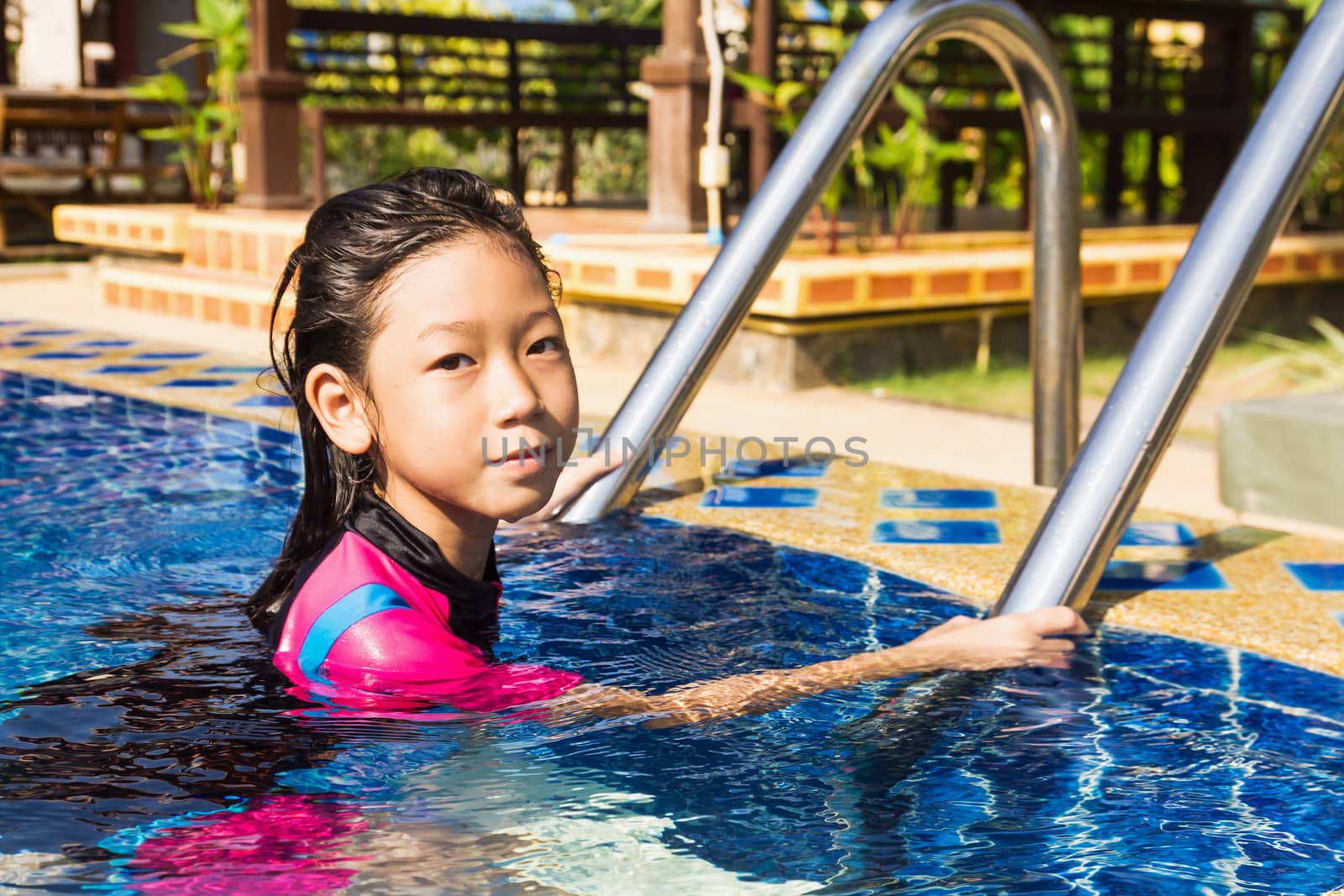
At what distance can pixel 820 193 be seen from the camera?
116 inches

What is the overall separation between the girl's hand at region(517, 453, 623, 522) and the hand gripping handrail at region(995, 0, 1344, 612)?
0.87m

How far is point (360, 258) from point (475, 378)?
0.23 meters

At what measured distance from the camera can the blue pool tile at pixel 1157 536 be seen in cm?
304

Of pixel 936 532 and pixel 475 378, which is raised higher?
pixel 475 378

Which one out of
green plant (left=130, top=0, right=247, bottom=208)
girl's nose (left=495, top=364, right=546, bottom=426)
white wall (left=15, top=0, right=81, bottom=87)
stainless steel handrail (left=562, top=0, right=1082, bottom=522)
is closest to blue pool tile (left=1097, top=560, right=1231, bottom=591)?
stainless steel handrail (left=562, top=0, right=1082, bottom=522)

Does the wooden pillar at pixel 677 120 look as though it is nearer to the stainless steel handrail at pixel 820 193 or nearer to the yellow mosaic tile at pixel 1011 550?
the yellow mosaic tile at pixel 1011 550

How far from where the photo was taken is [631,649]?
2467mm

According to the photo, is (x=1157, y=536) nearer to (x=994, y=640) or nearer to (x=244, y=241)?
(x=994, y=640)

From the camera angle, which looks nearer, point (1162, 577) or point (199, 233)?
point (1162, 577)

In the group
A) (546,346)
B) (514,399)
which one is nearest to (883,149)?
(546,346)

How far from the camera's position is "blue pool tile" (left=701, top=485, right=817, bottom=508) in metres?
3.38

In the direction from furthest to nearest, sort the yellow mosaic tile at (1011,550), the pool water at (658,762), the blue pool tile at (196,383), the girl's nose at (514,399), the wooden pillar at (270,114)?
1. the wooden pillar at (270,114)
2. the blue pool tile at (196,383)
3. the yellow mosaic tile at (1011,550)
4. the girl's nose at (514,399)
5. the pool water at (658,762)

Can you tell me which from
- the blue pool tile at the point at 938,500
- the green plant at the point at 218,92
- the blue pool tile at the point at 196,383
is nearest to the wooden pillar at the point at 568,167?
the green plant at the point at 218,92

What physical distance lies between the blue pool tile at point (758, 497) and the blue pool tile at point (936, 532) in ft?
0.86
